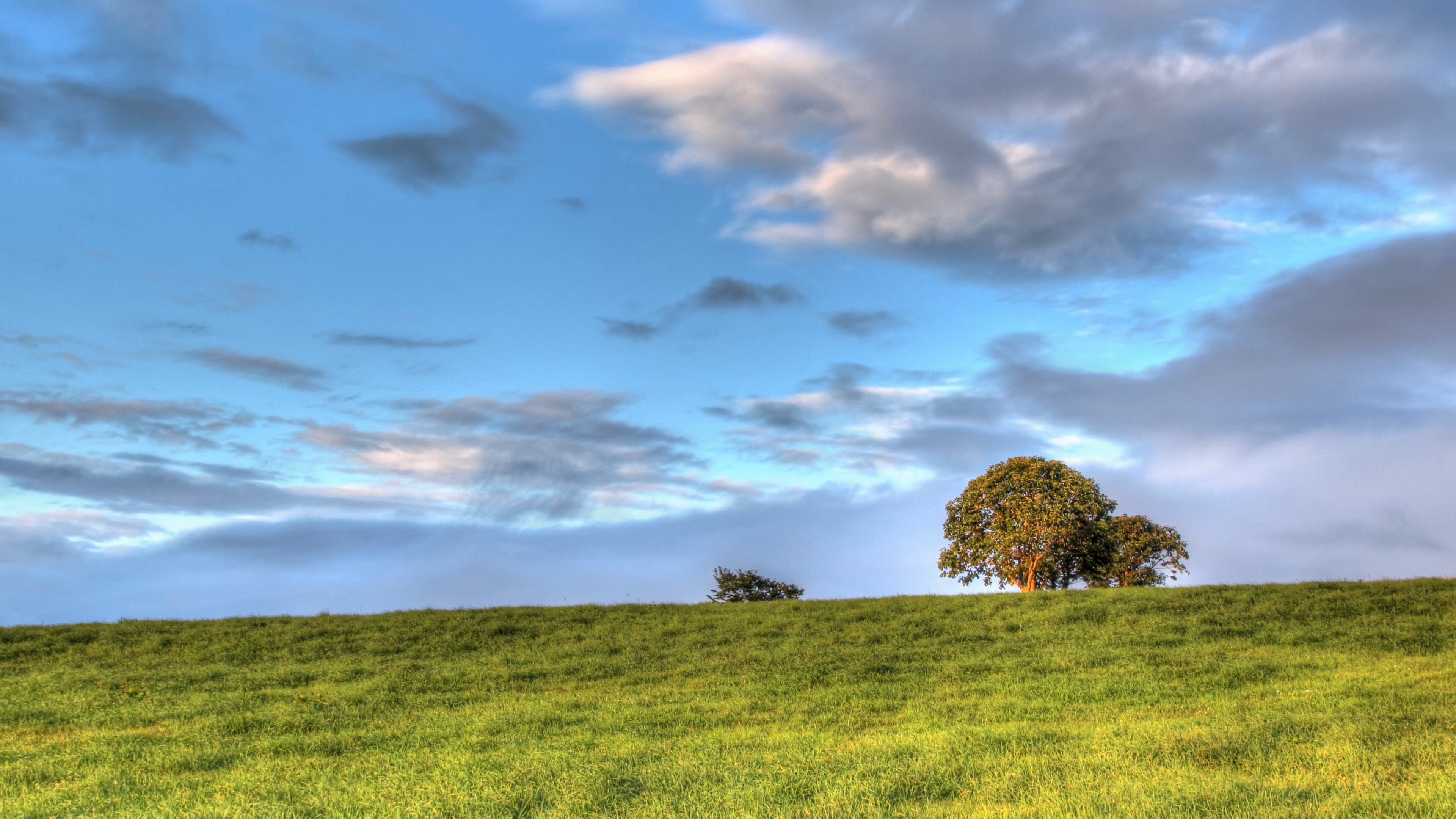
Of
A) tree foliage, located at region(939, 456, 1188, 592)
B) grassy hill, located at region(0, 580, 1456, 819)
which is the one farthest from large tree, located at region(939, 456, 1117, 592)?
grassy hill, located at region(0, 580, 1456, 819)

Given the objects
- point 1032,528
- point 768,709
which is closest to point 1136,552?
point 1032,528

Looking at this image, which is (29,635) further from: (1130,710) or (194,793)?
(1130,710)

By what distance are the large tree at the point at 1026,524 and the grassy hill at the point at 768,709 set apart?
12506 mm

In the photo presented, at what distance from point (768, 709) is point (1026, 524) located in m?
29.2

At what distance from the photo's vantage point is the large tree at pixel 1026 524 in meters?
44.1

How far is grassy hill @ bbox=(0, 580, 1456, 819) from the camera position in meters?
10.9

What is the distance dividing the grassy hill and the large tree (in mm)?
12506

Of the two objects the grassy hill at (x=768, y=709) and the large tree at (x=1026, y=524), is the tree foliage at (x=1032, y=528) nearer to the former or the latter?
the large tree at (x=1026, y=524)

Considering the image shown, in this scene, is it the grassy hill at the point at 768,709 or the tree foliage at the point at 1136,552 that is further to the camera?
the tree foliage at the point at 1136,552

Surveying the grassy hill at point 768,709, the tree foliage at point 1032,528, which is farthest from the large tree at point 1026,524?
the grassy hill at point 768,709

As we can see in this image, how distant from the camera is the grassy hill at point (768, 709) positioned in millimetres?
10883

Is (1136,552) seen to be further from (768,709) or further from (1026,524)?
(768,709)

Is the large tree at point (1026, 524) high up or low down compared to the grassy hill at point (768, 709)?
up

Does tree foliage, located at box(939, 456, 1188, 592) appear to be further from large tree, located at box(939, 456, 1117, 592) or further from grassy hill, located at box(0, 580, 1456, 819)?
grassy hill, located at box(0, 580, 1456, 819)
